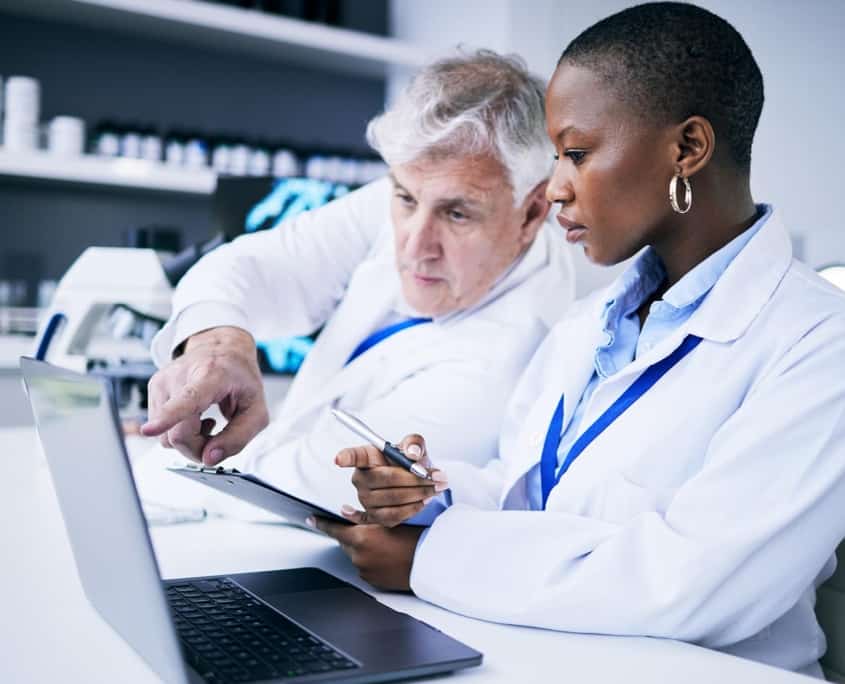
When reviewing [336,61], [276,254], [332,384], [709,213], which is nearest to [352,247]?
[276,254]

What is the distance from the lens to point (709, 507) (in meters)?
0.82

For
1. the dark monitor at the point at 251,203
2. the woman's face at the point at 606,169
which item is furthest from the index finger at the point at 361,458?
the dark monitor at the point at 251,203

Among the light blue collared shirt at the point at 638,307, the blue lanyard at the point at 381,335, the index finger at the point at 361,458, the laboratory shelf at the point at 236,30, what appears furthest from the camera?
the laboratory shelf at the point at 236,30

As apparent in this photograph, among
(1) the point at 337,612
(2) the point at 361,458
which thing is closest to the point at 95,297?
(2) the point at 361,458

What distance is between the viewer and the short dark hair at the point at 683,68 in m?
0.95

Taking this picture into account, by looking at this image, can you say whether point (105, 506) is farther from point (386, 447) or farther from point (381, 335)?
point (381, 335)

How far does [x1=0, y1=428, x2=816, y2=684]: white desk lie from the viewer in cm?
71

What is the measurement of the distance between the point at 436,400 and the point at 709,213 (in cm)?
53

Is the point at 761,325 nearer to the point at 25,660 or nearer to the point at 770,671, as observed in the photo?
the point at 770,671

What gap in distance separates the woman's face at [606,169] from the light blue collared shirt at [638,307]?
0.07m

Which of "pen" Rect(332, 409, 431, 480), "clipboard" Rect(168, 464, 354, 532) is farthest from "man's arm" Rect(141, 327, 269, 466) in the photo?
"pen" Rect(332, 409, 431, 480)

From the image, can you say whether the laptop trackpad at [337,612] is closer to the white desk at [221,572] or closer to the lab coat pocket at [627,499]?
the white desk at [221,572]

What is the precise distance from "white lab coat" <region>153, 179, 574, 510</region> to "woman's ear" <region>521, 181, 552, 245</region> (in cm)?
5

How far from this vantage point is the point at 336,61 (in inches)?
140
